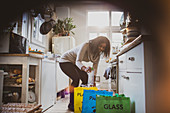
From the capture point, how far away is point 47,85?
1.64 meters

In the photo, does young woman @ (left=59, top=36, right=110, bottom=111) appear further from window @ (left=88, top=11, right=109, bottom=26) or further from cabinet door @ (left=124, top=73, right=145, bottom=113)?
window @ (left=88, top=11, right=109, bottom=26)

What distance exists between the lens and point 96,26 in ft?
12.6

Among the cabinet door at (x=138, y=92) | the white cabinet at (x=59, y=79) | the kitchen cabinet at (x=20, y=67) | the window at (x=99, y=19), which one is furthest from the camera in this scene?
the window at (x=99, y=19)

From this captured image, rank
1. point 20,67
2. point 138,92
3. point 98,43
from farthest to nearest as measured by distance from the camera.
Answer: point 98,43, point 20,67, point 138,92

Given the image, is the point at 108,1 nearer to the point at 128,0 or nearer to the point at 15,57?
the point at 128,0

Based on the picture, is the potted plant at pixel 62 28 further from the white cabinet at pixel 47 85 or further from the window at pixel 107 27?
the white cabinet at pixel 47 85

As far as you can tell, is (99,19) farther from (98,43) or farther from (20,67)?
(20,67)

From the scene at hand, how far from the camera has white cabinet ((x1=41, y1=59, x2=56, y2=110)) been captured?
1.50 m

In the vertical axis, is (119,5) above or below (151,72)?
above

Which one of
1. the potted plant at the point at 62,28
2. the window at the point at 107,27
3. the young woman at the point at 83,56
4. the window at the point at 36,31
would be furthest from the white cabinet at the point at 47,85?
the window at the point at 107,27

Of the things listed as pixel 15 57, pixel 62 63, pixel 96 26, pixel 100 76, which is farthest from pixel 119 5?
pixel 96 26

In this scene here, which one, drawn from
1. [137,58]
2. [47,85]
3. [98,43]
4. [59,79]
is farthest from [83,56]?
[137,58]

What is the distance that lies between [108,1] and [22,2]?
0.15 m

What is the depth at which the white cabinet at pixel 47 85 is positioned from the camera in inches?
59.2
